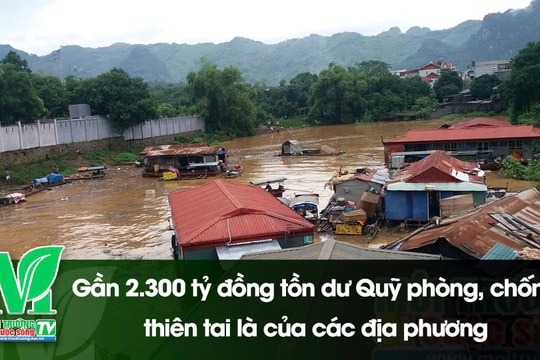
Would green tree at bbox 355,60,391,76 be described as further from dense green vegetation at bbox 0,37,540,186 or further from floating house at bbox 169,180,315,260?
floating house at bbox 169,180,315,260

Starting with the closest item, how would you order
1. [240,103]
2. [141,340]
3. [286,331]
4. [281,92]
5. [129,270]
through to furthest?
[286,331]
[141,340]
[129,270]
[240,103]
[281,92]

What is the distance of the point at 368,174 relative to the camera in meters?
21.2

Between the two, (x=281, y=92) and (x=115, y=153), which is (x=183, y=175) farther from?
(x=281, y=92)

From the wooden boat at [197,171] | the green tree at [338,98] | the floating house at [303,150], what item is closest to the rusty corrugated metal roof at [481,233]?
the wooden boat at [197,171]

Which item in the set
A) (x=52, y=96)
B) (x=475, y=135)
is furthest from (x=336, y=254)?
(x=52, y=96)

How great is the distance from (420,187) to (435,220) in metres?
4.88

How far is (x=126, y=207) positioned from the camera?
2544cm

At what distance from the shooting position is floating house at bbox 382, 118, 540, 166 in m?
28.9

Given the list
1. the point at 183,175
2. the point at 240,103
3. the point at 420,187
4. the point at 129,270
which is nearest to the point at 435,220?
the point at 420,187

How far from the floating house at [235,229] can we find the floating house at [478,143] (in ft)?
55.5

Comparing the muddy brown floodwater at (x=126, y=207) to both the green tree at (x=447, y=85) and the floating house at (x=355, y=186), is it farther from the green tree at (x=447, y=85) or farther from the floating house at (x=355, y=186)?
the green tree at (x=447, y=85)

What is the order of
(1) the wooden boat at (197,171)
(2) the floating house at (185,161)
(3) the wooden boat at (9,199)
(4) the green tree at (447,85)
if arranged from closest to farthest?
(3) the wooden boat at (9,199)
(1) the wooden boat at (197,171)
(2) the floating house at (185,161)
(4) the green tree at (447,85)

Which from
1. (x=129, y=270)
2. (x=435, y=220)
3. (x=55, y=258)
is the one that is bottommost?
(x=129, y=270)

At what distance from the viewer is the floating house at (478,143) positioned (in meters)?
28.9
